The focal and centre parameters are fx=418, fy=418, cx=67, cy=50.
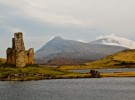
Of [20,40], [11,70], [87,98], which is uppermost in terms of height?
[20,40]

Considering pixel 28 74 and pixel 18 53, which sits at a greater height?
pixel 18 53

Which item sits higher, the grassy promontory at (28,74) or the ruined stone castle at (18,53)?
the ruined stone castle at (18,53)

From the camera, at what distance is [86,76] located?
160 metres

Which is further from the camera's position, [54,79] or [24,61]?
[24,61]

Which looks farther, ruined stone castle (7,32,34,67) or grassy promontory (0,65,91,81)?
ruined stone castle (7,32,34,67)

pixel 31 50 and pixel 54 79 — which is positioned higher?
pixel 31 50

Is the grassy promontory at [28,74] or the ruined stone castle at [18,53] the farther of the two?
the ruined stone castle at [18,53]

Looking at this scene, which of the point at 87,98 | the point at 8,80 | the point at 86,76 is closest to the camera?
the point at 87,98

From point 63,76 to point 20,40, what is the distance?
77.8 ft

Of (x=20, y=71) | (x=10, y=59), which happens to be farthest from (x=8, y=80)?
(x=10, y=59)

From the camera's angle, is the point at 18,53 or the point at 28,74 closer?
the point at 28,74

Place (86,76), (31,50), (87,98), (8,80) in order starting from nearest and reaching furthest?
(87,98), (8,80), (86,76), (31,50)

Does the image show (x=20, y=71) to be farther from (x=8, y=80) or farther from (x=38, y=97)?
(x=38, y=97)

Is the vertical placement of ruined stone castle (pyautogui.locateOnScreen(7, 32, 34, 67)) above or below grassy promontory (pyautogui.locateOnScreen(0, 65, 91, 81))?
above
